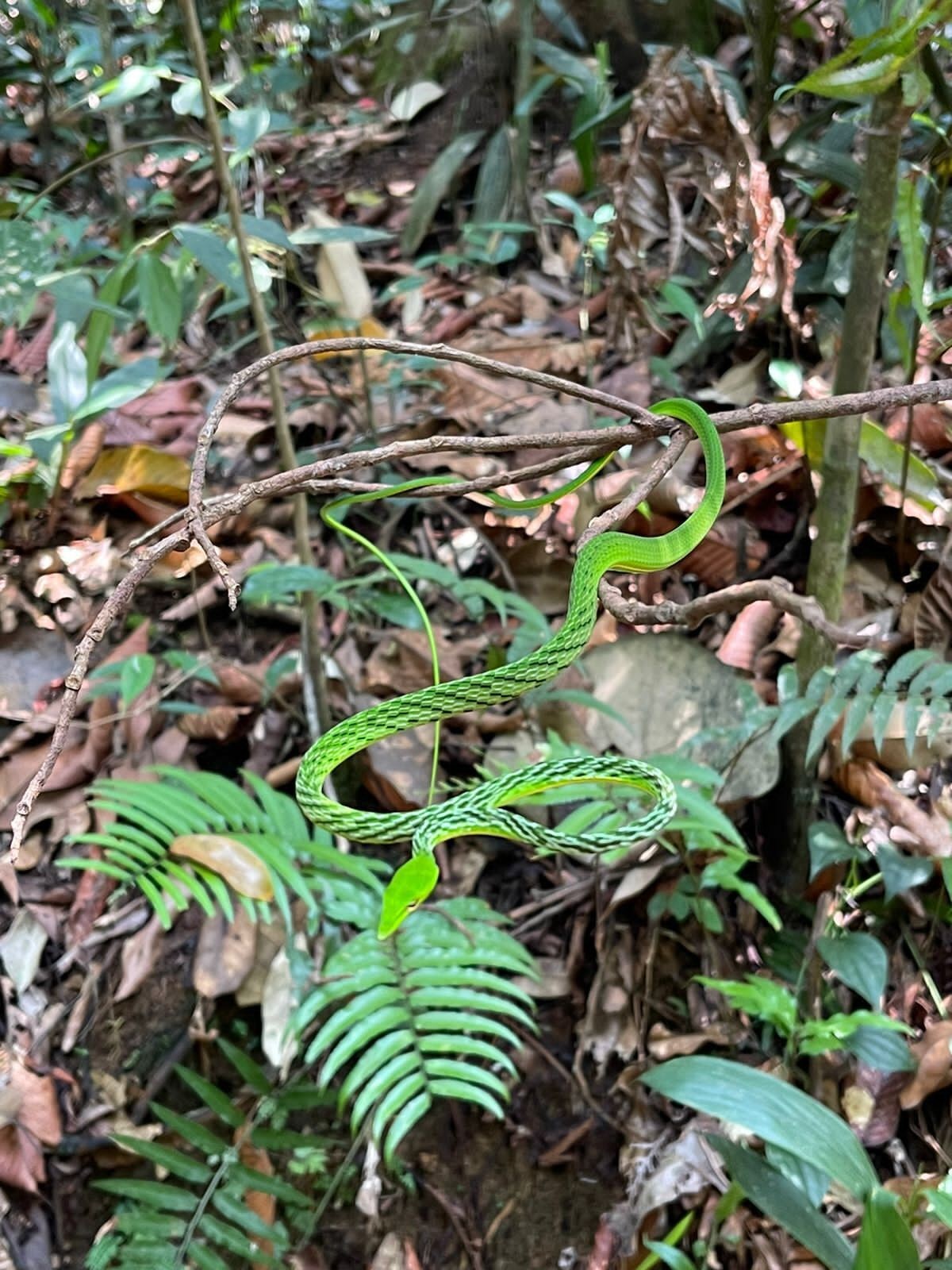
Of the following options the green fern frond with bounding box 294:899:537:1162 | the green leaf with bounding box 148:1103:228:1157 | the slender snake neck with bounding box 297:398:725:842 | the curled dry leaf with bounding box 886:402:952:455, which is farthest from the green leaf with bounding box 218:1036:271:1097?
the curled dry leaf with bounding box 886:402:952:455

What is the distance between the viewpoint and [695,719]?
261 centimetres

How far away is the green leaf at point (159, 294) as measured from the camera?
2.12m

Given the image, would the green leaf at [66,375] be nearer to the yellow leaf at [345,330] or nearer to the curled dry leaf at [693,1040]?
the yellow leaf at [345,330]

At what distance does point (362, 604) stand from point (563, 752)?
2.74 feet

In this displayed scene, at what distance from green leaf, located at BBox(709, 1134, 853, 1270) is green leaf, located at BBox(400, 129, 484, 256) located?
3.70 m

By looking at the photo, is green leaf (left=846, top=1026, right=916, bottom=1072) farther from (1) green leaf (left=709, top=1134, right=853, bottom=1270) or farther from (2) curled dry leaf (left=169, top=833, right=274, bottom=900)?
(2) curled dry leaf (left=169, top=833, right=274, bottom=900)

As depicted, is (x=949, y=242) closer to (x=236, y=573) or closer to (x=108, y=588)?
(x=236, y=573)

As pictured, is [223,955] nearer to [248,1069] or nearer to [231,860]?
[248,1069]

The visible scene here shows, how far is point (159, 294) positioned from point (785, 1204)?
7.17ft

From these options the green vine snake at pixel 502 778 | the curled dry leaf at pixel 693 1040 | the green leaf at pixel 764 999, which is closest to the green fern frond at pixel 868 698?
the green leaf at pixel 764 999

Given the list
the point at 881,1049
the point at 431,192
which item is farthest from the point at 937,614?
the point at 431,192

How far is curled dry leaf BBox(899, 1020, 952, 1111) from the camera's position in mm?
2250

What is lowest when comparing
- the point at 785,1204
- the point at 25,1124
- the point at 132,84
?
the point at 25,1124

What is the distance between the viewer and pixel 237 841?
226 centimetres
